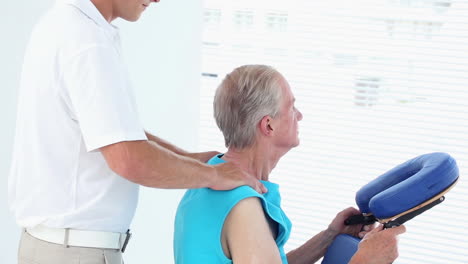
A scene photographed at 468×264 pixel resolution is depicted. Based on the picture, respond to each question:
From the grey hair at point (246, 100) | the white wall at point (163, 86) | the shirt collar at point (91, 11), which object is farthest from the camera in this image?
the white wall at point (163, 86)

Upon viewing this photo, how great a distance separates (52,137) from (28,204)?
0.63ft

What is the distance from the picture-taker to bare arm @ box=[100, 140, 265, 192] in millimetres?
1446

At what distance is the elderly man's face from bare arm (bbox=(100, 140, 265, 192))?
0.79 ft

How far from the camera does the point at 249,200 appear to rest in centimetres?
158

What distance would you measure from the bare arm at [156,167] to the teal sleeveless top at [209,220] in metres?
0.06

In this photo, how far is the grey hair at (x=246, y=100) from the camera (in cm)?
167

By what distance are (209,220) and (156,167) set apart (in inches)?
9.1

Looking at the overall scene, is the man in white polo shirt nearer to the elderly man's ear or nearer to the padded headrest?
the elderly man's ear

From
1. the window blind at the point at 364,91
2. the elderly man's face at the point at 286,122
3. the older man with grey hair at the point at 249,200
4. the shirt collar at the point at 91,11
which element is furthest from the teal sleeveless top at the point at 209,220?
the window blind at the point at 364,91

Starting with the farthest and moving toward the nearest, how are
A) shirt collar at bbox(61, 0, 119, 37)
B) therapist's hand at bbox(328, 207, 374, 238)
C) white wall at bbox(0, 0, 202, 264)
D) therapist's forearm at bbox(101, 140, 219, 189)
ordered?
white wall at bbox(0, 0, 202, 264) < therapist's hand at bbox(328, 207, 374, 238) < shirt collar at bbox(61, 0, 119, 37) < therapist's forearm at bbox(101, 140, 219, 189)

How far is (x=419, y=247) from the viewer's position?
3422mm

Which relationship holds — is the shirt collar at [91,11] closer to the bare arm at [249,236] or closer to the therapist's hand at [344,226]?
the bare arm at [249,236]

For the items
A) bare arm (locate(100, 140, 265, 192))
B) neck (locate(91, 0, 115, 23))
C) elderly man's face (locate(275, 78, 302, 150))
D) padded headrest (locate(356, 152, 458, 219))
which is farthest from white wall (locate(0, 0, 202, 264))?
padded headrest (locate(356, 152, 458, 219))

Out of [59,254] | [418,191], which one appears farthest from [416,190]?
[59,254]
